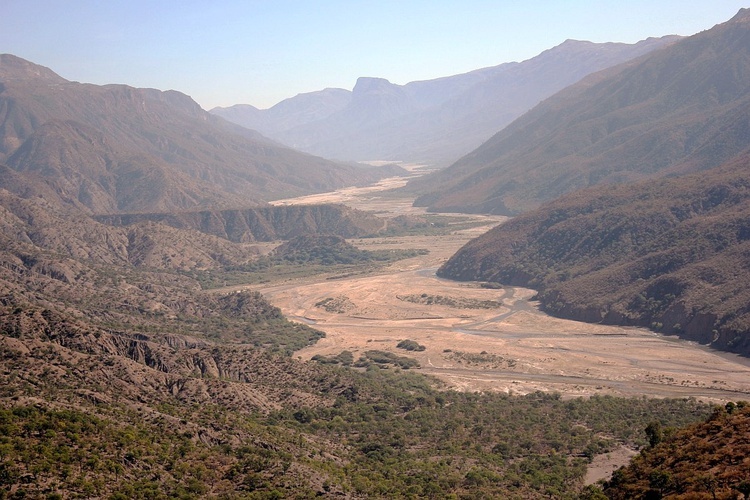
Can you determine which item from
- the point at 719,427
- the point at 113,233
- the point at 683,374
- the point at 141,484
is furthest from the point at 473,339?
the point at 113,233

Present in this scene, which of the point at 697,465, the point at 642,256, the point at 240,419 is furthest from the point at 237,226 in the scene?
the point at 697,465

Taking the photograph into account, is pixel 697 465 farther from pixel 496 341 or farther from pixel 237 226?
pixel 237 226

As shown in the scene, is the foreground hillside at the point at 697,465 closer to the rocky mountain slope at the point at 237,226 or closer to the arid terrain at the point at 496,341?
the arid terrain at the point at 496,341

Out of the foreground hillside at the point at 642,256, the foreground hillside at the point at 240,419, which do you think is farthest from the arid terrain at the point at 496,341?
the foreground hillside at the point at 240,419

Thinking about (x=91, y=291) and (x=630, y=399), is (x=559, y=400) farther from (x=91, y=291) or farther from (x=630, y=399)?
(x=91, y=291)

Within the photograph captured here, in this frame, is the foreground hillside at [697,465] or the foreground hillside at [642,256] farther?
the foreground hillside at [642,256]

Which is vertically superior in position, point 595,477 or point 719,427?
point 719,427

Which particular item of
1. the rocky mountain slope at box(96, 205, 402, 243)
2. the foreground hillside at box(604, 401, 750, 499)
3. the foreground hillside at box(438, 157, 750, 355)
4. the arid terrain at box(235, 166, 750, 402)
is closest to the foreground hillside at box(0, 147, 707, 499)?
the arid terrain at box(235, 166, 750, 402)
